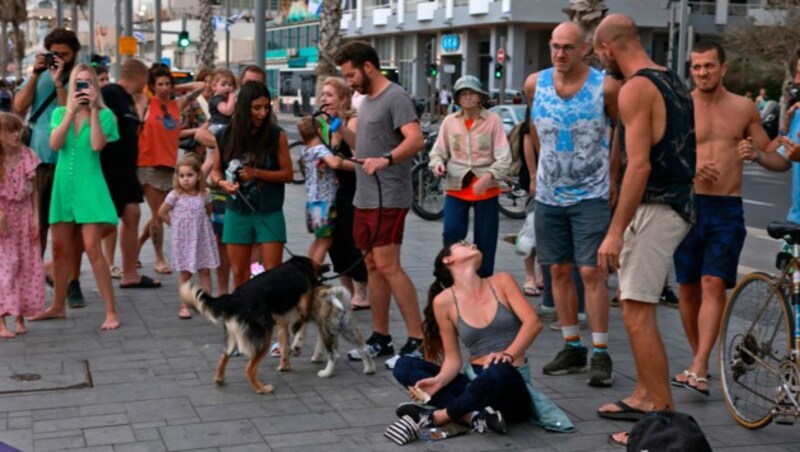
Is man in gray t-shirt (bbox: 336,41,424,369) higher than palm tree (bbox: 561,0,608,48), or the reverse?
palm tree (bbox: 561,0,608,48)

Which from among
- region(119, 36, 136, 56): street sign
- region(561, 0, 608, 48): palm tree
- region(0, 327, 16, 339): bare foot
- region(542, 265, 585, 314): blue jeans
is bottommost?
region(0, 327, 16, 339): bare foot

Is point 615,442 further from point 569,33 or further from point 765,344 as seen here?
point 569,33

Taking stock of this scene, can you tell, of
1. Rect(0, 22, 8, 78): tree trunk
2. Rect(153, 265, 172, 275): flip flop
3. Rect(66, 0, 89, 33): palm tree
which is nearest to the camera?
Rect(153, 265, 172, 275): flip flop

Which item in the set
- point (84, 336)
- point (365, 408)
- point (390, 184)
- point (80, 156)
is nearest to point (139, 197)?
point (80, 156)

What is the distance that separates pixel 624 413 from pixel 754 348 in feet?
2.57

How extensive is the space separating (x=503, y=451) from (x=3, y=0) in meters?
68.2

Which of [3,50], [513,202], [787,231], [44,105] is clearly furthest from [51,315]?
[3,50]

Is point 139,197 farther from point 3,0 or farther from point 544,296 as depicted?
point 3,0

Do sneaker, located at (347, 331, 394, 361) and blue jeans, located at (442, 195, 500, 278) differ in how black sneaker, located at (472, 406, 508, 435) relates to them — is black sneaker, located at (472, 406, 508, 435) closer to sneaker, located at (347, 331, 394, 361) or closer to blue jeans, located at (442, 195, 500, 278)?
sneaker, located at (347, 331, 394, 361)

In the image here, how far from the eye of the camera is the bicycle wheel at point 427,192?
14.6m

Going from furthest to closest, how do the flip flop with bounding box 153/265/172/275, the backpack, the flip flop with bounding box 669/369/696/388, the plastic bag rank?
the flip flop with bounding box 153/265/172/275 → the plastic bag → the flip flop with bounding box 669/369/696/388 → the backpack

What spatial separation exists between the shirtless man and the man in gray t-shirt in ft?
5.54

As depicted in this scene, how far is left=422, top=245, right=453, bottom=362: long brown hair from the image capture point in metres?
5.77

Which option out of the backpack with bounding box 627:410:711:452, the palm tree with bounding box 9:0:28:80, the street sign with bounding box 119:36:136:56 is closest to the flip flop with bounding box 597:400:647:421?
the backpack with bounding box 627:410:711:452
